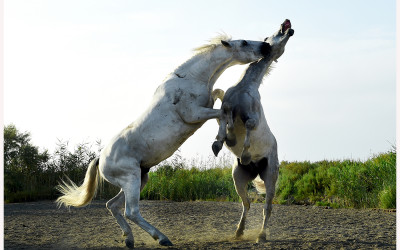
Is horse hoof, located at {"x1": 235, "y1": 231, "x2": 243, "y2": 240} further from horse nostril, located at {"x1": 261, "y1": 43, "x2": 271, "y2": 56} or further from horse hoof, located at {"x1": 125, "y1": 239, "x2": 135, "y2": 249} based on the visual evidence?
horse nostril, located at {"x1": 261, "y1": 43, "x2": 271, "y2": 56}

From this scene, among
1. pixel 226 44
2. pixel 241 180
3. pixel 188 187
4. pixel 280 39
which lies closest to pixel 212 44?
pixel 226 44

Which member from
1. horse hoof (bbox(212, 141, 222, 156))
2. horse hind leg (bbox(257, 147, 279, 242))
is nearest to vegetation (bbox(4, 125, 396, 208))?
horse hind leg (bbox(257, 147, 279, 242))

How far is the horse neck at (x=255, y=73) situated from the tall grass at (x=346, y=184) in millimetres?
4165

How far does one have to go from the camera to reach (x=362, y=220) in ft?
26.6

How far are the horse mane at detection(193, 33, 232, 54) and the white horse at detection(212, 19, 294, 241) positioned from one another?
20.8 inches

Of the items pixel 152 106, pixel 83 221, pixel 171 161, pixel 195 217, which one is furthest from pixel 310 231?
pixel 171 161

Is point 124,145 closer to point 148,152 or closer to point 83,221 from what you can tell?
point 148,152

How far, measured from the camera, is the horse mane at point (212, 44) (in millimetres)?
6461

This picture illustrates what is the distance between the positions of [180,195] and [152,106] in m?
5.72

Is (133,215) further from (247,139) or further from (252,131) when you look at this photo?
(252,131)

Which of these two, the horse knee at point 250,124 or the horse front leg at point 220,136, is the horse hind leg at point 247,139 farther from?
the horse front leg at point 220,136

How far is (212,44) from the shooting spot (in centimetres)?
648

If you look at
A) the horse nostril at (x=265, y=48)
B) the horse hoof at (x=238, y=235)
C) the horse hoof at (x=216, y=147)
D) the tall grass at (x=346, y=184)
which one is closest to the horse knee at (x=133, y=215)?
the horse hoof at (x=216, y=147)

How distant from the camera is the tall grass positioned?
9.69 metres
